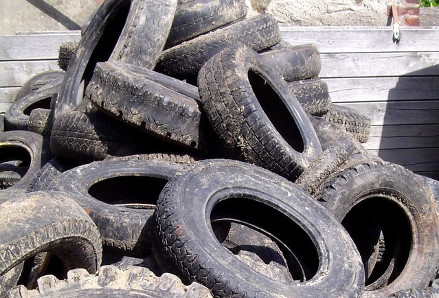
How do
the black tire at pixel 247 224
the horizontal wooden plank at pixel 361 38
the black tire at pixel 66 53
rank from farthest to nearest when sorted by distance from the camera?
the horizontal wooden plank at pixel 361 38
the black tire at pixel 66 53
the black tire at pixel 247 224

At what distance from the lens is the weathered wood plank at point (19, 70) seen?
18.7 ft

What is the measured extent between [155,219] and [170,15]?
5.77 feet

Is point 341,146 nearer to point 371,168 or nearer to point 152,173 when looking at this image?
point 371,168

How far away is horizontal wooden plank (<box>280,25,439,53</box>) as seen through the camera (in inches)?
228

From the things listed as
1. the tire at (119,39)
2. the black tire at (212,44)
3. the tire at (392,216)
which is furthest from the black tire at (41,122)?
the tire at (392,216)

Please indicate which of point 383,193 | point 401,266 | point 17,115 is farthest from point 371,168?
point 17,115

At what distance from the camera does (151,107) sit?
11.4 ft

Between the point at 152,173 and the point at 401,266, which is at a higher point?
the point at 152,173

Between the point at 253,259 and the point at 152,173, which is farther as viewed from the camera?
the point at 152,173

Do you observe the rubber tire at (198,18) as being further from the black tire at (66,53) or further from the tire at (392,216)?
the tire at (392,216)

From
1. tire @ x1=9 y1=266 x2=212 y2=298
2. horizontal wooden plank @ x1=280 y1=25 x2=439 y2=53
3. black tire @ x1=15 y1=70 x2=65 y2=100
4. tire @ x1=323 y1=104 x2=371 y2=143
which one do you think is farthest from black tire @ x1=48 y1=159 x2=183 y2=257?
horizontal wooden plank @ x1=280 y1=25 x2=439 y2=53

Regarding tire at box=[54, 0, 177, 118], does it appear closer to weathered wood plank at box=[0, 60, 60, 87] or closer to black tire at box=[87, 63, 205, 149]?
black tire at box=[87, 63, 205, 149]

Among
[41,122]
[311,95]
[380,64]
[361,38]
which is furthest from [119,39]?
[380,64]

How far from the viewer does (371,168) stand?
3.49 meters
